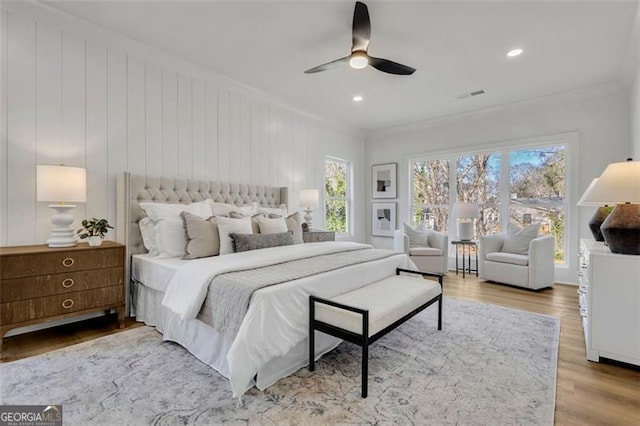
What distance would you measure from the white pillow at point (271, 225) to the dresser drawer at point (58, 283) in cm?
137

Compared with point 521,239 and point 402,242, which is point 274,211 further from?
point 521,239

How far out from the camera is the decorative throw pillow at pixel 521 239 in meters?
4.47

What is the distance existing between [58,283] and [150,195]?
3.84 feet

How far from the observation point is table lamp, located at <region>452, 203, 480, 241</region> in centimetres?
505

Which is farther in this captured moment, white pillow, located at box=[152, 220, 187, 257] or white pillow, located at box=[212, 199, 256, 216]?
white pillow, located at box=[212, 199, 256, 216]

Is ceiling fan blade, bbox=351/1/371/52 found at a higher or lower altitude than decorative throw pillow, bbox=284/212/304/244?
higher

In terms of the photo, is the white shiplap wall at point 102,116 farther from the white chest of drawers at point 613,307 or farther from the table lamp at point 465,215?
the white chest of drawers at point 613,307

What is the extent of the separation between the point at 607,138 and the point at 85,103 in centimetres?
639

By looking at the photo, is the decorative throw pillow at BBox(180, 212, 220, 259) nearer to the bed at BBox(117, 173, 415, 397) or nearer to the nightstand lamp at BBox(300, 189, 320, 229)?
the bed at BBox(117, 173, 415, 397)

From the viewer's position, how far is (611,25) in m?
2.81

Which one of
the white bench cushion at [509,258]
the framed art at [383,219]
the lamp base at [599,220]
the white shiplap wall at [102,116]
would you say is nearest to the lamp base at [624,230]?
the lamp base at [599,220]

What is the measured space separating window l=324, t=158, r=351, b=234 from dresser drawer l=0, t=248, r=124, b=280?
12.5ft

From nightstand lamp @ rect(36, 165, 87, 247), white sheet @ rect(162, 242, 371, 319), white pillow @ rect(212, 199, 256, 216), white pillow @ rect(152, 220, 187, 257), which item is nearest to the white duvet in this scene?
white sheet @ rect(162, 242, 371, 319)

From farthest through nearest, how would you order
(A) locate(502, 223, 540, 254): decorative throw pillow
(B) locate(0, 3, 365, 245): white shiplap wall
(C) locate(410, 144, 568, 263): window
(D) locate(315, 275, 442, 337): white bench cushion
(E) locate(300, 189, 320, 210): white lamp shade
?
1. (E) locate(300, 189, 320, 210): white lamp shade
2. (C) locate(410, 144, 568, 263): window
3. (A) locate(502, 223, 540, 254): decorative throw pillow
4. (B) locate(0, 3, 365, 245): white shiplap wall
5. (D) locate(315, 275, 442, 337): white bench cushion
